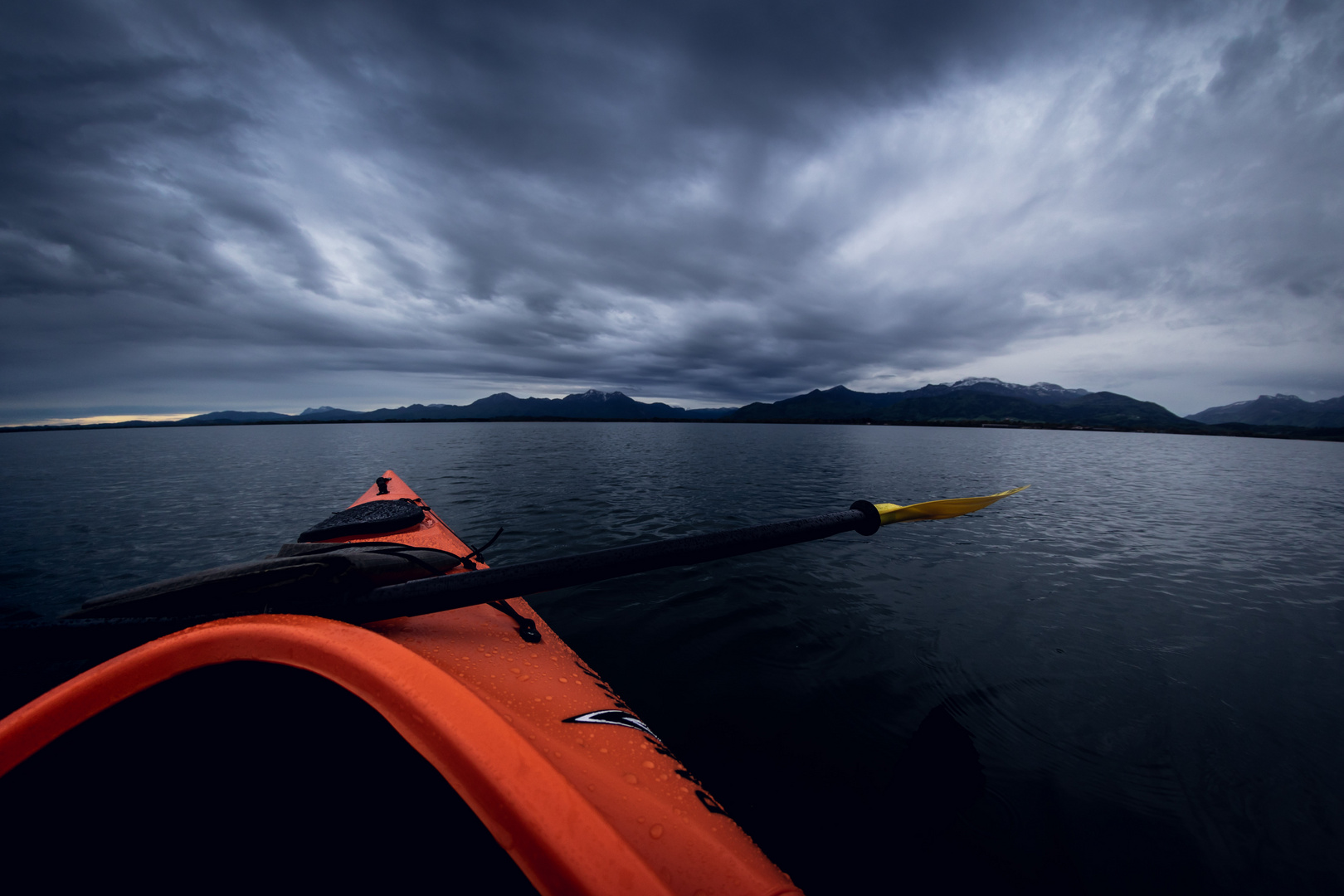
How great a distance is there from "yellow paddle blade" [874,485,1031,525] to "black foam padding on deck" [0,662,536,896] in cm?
510

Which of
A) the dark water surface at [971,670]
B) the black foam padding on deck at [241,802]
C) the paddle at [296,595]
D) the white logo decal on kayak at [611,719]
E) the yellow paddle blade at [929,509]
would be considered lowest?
the dark water surface at [971,670]

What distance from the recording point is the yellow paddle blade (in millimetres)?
5375

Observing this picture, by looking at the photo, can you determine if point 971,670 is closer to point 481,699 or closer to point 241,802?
point 481,699

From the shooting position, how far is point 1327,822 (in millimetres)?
3182

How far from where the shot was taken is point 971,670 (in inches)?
195

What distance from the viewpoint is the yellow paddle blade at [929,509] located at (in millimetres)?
5375

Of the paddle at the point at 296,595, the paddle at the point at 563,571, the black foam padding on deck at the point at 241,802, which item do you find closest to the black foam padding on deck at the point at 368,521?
the paddle at the point at 296,595

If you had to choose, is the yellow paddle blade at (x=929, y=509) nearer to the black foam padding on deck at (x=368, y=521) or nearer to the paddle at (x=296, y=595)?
the paddle at (x=296, y=595)

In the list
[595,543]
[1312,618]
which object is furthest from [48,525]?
[1312,618]

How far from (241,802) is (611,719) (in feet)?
5.55

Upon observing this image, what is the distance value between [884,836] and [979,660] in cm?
308

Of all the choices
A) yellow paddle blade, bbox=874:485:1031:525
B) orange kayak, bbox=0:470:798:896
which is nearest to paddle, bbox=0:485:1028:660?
orange kayak, bbox=0:470:798:896

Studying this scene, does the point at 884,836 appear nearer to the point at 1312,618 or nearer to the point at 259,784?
the point at 259,784

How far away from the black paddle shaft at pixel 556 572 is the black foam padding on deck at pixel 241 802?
2.03 ft
